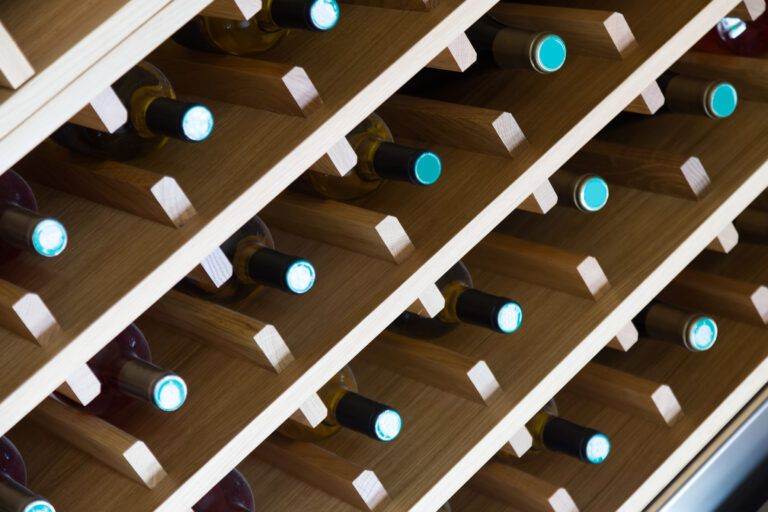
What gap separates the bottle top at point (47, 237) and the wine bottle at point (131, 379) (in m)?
0.13

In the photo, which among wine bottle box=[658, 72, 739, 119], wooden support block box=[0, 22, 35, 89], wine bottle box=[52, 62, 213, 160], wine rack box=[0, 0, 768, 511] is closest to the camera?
wooden support block box=[0, 22, 35, 89]

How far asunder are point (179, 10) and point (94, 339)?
9.2 inches

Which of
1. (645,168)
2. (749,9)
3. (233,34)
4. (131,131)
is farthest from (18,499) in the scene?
(749,9)

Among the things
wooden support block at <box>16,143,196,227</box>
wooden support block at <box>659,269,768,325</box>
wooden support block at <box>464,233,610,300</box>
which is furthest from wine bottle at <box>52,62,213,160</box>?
wooden support block at <box>659,269,768,325</box>

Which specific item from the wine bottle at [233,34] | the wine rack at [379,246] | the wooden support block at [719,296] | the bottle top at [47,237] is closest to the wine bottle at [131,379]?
the wine rack at [379,246]

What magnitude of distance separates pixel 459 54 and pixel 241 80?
0.17m

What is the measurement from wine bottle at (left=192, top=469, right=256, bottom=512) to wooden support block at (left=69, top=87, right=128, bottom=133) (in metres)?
0.38

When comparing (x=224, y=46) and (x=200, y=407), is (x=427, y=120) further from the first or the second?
(x=200, y=407)

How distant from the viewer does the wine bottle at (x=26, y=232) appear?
805 mm

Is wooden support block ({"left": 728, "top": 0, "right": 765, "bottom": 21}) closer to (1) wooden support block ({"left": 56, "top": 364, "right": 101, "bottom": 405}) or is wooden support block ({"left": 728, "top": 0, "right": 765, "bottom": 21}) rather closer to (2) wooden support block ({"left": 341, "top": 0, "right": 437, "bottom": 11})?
(2) wooden support block ({"left": 341, "top": 0, "right": 437, "bottom": 11})

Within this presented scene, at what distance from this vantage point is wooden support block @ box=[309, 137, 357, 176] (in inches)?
35.3

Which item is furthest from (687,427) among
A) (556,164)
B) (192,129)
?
(192,129)

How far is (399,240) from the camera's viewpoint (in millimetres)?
951

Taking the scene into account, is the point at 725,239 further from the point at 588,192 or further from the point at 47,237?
the point at 47,237
